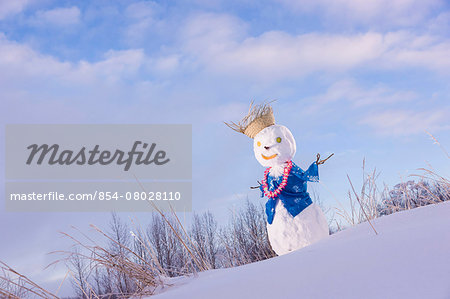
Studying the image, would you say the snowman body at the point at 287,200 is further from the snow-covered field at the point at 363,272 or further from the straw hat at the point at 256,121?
the snow-covered field at the point at 363,272

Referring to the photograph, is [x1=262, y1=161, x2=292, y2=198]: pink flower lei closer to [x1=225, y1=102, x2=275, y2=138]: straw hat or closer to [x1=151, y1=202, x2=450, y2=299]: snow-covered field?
[x1=225, y1=102, x2=275, y2=138]: straw hat

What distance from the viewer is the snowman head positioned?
15.0 ft

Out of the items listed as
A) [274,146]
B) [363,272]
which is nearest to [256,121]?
[274,146]

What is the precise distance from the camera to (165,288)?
2.09 meters

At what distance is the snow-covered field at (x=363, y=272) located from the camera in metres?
1.00

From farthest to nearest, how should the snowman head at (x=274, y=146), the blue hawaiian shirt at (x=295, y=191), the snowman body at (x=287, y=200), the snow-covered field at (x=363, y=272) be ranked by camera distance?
the snowman head at (x=274, y=146) < the blue hawaiian shirt at (x=295, y=191) < the snowman body at (x=287, y=200) < the snow-covered field at (x=363, y=272)

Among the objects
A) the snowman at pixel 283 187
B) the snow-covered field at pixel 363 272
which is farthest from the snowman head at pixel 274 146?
the snow-covered field at pixel 363 272

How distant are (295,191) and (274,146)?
1.93 feet

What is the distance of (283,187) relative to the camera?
4.36 m

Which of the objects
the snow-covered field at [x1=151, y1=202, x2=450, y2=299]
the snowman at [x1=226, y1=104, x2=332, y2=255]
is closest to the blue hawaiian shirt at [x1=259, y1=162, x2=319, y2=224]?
the snowman at [x1=226, y1=104, x2=332, y2=255]

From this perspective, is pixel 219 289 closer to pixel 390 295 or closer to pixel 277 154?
pixel 390 295

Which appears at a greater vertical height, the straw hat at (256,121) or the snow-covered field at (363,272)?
the straw hat at (256,121)

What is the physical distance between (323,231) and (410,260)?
10.5 ft

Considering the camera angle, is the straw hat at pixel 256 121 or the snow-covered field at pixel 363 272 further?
the straw hat at pixel 256 121
